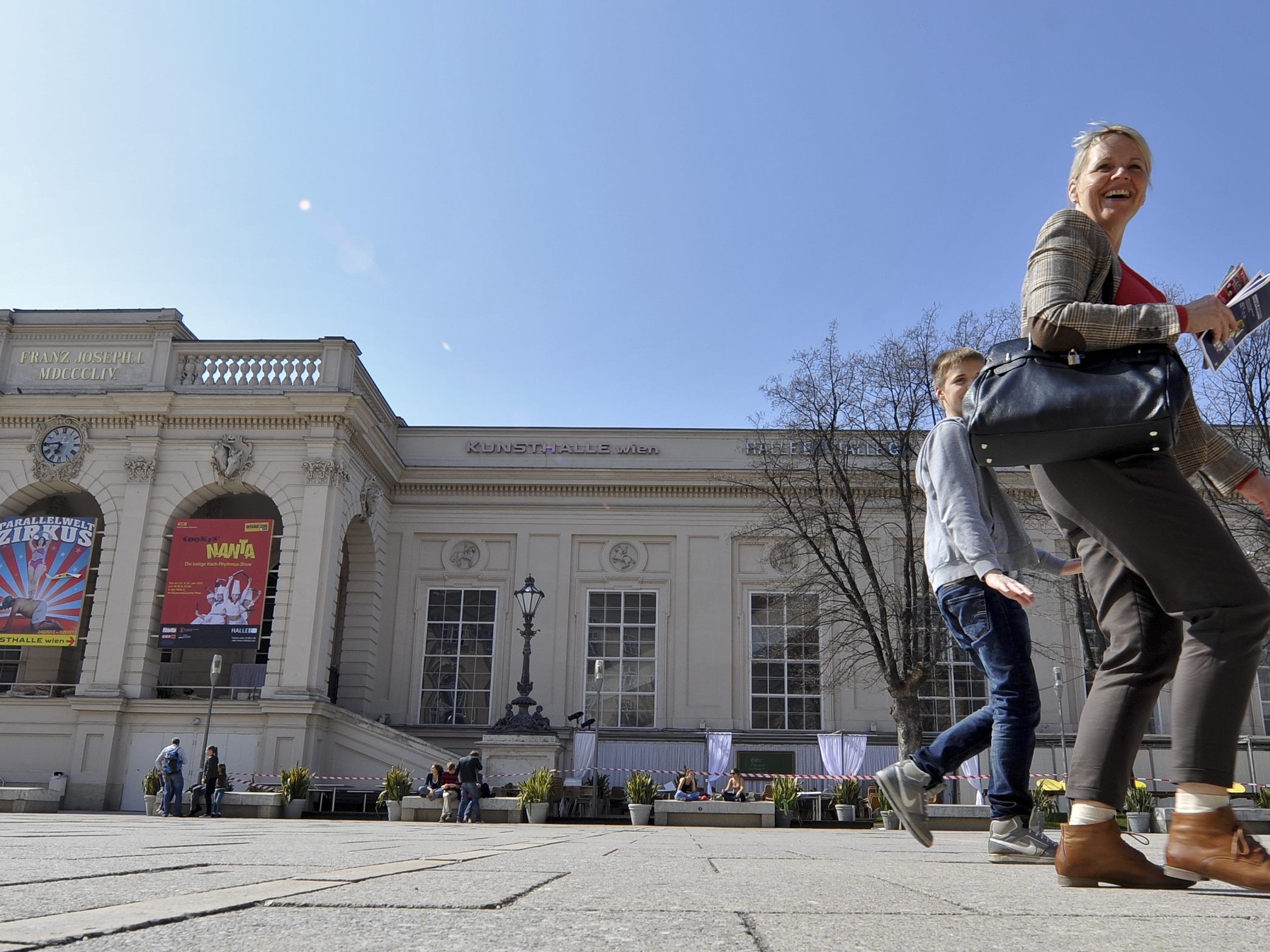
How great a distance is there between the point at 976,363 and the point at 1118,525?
1763 millimetres

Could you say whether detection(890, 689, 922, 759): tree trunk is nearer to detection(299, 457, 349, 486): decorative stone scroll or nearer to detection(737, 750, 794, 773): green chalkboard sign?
detection(737, 750, 794, 773): green chalkboard sign

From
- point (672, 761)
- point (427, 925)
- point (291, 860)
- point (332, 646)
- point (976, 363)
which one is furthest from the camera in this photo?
point (332, 646)

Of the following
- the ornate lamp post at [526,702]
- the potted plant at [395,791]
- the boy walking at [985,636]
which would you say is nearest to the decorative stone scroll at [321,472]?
the ornate lamp post at [526,702]

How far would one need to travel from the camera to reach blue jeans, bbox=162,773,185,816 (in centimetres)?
1855

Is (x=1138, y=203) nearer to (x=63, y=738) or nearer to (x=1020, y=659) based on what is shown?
(x=1020, y=659)

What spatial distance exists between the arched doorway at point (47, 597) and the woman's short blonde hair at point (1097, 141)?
25.1 metres

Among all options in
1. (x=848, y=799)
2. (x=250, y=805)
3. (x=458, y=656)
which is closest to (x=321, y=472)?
(x=458, y=656)

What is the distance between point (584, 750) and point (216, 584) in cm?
973

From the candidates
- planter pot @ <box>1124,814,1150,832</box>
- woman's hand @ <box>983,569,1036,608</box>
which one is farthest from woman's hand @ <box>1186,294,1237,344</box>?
planter pot @ <box>1124,814,1150,832</box>

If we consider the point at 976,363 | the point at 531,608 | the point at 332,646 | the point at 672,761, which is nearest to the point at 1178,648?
the point at 976,363

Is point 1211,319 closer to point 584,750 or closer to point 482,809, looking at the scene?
point 482,809

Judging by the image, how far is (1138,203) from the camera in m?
3.27

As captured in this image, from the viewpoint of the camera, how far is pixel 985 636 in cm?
391

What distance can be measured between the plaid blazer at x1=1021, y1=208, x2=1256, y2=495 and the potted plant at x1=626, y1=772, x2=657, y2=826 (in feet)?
51.7
